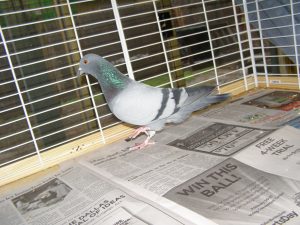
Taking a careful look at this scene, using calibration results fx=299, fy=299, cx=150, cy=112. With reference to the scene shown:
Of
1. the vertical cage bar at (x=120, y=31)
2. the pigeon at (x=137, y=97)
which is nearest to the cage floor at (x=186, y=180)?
the pigeon at (x=137, y=97)

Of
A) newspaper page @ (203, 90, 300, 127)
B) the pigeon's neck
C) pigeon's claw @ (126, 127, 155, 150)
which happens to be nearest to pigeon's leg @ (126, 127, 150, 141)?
pigeon's claw @ (126, 127, 155, 150)

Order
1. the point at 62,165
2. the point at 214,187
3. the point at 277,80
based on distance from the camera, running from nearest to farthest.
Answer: the point at 214,187, the point at 62,165, the point at 277,80

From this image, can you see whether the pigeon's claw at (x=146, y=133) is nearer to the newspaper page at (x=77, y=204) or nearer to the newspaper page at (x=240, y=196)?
the newspaper page at (x=77, y=204)

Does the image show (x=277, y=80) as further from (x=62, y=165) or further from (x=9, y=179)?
(x=9, y=179)

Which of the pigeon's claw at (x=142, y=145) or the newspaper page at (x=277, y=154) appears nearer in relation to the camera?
the newspaper page at (x=277, y=154)

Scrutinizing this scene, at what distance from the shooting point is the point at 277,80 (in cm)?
132

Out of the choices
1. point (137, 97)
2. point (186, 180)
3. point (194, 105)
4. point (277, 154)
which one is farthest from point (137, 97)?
point (277, 154)

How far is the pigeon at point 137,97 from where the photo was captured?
37.5 inches

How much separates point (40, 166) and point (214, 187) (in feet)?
1.93

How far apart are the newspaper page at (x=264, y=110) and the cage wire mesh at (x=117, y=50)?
11 centimetres

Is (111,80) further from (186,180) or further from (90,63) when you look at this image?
(186,180)

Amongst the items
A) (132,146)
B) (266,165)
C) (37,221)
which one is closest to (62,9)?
(132,146)

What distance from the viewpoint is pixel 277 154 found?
80 centimetres

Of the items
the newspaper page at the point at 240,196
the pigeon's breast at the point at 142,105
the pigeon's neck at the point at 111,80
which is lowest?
the newspaper page at the point at 240,196
